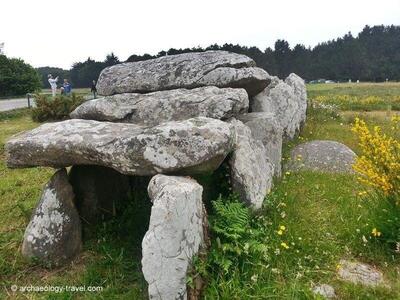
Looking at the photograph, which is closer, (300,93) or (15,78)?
(300,93)

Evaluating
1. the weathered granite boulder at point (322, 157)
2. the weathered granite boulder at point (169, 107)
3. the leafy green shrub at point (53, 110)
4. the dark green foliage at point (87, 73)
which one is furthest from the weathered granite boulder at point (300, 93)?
the dark green foliage at point (87, 73)

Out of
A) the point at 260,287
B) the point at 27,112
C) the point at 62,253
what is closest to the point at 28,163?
the point at 62,253

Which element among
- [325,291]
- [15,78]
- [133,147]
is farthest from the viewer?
[15,78]

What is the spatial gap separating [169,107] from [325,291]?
150 inches

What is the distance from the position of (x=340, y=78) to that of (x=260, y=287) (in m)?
112

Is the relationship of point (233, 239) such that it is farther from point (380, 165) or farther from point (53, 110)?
point (53, 110)

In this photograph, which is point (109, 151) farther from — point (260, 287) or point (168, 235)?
point (260, 287)

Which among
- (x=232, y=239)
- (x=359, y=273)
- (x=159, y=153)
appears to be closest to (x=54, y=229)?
(x=159, y=153)

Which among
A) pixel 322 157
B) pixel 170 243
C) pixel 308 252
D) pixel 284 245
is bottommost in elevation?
pixel 308 252

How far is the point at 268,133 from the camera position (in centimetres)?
864

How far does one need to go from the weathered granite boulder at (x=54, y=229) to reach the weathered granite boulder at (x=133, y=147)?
1.56ft

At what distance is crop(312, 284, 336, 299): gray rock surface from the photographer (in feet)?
15.8

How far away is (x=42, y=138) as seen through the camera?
6.12 m

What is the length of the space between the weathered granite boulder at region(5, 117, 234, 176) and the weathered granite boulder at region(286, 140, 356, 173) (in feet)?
13.3
